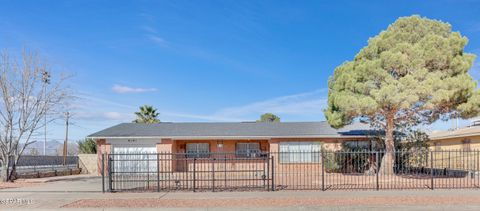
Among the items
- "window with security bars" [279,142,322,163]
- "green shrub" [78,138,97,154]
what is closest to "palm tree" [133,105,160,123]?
"green shrub" [78,138,97,154]

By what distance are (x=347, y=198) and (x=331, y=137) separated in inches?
554

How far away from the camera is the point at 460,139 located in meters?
32.0

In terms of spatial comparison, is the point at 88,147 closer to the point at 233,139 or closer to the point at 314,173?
the point at 233,139

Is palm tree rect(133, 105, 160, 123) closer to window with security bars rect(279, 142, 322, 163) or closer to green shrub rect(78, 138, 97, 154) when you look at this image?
green shrub rect(78, 138, 97, 154)

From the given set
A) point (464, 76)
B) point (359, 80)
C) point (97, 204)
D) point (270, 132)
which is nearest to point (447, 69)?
point (464, 76)

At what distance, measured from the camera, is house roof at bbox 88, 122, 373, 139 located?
1124 inches

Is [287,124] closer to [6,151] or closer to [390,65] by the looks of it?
[390,65]

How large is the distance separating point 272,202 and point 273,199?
66cm

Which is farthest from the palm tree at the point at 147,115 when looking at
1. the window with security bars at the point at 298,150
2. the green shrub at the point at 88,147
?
the window with security bars at the point at 298,150

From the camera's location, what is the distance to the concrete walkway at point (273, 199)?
41.0 ft

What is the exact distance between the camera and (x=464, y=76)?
20.1m

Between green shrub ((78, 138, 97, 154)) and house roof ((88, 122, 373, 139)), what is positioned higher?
house roof ((88, 122, 373, 139))

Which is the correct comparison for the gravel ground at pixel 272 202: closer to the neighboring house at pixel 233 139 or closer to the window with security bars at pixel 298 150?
the neighboring house at pixel 233 139

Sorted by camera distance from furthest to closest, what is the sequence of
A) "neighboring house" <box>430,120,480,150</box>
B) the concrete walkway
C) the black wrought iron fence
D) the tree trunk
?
"neighboring house" <box>430,120,480,150</box>
the tree trunk
the black wrought iron fence
the concrete walkway
